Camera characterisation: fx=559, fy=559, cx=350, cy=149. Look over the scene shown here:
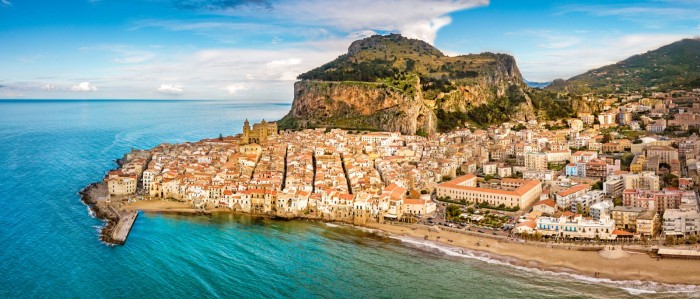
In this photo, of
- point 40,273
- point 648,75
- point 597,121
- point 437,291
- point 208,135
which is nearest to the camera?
point 437,291

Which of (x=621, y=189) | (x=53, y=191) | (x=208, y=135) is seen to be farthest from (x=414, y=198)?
(x=208, y=135)

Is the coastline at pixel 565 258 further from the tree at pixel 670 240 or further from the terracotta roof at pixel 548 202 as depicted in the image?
the terracotta roof at pixel 548 202

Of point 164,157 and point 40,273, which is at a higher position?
point 164,157

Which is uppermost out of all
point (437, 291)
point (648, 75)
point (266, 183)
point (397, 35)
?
point (397, 35)

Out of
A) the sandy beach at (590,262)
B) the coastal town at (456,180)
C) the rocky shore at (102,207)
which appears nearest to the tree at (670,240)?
the coastal town at (456,180)

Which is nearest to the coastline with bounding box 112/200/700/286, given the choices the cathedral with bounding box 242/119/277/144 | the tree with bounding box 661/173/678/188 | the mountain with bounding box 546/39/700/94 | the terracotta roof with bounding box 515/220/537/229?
the terracotta roof with bounding box 515/220/537/229

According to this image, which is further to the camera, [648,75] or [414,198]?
[648,75]

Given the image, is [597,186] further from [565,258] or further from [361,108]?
[361,108]

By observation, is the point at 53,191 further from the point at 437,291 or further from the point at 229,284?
the point at 437,291
